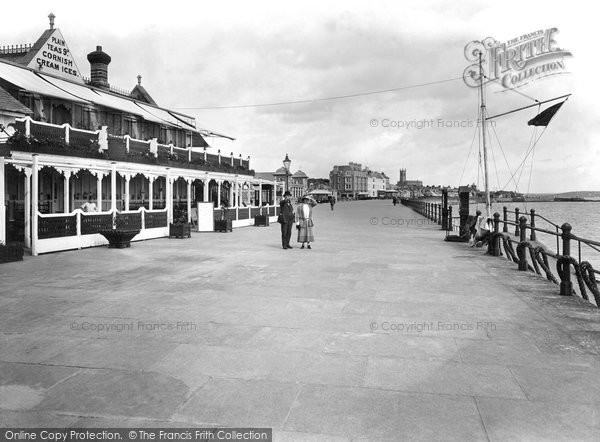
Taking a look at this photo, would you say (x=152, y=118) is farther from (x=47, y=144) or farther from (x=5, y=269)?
(x=5, y=269)

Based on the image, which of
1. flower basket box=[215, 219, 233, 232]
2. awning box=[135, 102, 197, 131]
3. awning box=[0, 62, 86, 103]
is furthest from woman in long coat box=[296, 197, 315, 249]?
awning box=[135, 102, 197, 131]

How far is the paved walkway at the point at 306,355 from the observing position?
3.79 metres

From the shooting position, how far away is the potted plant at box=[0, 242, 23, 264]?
1238 centimetres

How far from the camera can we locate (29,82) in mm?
19031

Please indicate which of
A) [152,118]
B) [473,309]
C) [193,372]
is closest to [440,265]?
[473,309]

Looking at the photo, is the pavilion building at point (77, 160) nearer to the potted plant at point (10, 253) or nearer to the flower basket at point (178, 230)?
the flower basket at point (178, 230)

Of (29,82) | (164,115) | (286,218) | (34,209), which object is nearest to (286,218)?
(286,218)

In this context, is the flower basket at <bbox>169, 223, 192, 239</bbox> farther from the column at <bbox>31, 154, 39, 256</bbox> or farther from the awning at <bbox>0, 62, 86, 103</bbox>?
the awning at <bbox>0, 62, 86, 103</bbox>

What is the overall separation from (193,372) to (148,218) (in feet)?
51.5

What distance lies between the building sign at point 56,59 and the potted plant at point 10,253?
19.9 meters

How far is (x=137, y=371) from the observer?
475cm

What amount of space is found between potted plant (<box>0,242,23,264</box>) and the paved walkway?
219 centimetres

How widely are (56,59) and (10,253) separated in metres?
22.5

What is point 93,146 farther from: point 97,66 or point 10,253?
point 97,66
